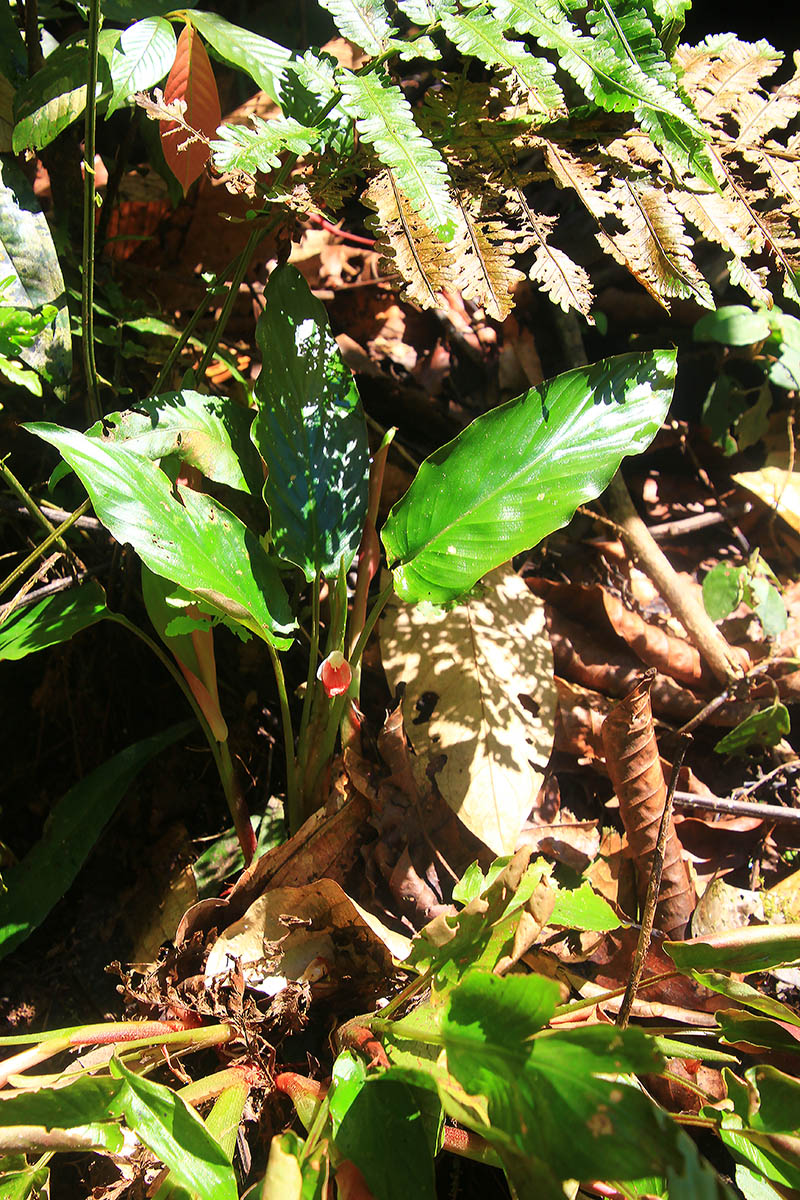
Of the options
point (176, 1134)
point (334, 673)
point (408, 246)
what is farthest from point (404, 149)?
point (176, 1134)

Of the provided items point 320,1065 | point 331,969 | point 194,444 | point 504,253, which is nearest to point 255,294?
point 194,444

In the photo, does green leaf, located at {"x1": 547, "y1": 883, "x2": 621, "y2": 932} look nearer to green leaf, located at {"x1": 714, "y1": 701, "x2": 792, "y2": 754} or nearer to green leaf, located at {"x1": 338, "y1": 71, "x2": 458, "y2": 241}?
green leaf, located at {"x1": 714, "y1": 701, "x2": 792, "y2": 754}

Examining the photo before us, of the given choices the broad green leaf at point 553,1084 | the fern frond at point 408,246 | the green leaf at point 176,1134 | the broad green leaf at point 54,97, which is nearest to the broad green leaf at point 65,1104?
the green leaf at point 176,1134

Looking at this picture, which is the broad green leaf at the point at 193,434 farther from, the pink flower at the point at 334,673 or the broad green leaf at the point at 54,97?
the broad green leaf at the point at 54,97

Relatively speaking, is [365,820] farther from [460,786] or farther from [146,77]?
[146,77]

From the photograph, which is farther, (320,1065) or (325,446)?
(325,446)
